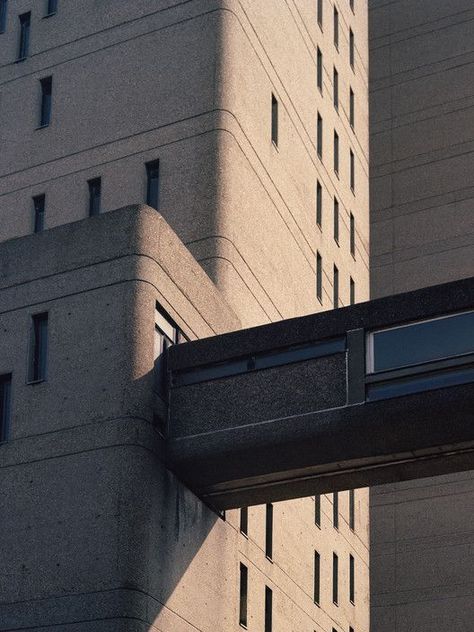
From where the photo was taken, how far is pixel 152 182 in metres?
39.1

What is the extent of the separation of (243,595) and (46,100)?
16.7 meters

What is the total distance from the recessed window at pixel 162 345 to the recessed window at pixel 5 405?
130 inches

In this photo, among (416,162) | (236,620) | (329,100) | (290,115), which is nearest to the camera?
(236,620)

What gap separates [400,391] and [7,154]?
1786cm

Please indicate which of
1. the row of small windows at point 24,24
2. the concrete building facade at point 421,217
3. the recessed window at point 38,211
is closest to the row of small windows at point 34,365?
the recessed window at point 38,211

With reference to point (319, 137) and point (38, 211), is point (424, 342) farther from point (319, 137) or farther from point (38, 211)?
point (319, 137)

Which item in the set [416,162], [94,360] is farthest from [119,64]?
[416,162]

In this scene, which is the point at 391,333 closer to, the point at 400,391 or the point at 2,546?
the point at 400,391

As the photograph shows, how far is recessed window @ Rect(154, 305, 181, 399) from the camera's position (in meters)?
30.8

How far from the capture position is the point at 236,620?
33375 mm

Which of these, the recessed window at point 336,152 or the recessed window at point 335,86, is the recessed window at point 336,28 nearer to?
the recessed window at point 335,86

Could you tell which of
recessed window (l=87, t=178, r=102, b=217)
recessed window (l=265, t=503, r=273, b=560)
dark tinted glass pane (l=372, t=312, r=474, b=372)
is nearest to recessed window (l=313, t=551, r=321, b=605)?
recessed window (l=265, t=503, r=273, b=560)

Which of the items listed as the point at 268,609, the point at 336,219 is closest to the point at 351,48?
the point at 336,219

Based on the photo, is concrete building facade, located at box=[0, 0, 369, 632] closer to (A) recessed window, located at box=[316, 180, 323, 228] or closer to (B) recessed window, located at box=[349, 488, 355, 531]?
(A) recessed window, located at box=[316, 180, 323, 228]
